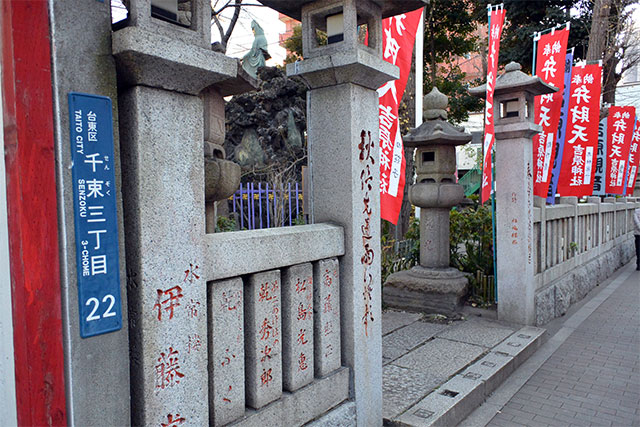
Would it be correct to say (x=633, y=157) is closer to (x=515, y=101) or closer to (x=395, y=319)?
(x=515, y=101)

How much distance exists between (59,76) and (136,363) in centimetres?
124

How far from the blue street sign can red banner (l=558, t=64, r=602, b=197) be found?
796 cm

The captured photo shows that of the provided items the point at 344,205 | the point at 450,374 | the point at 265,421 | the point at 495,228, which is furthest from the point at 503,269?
the point at 265,421

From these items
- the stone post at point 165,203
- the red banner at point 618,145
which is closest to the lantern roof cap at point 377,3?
the stone post at point 165,203

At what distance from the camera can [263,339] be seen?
288 cm

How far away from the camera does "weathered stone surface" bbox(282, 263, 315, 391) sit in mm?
3074

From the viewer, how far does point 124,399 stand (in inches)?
82.6

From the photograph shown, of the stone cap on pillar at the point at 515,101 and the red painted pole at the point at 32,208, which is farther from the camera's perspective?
the stone cap on pillar at the point at 515,101

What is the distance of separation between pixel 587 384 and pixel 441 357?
5.04ft

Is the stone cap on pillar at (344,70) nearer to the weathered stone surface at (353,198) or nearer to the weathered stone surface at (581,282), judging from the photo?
the weathered stone surface at (353,198)

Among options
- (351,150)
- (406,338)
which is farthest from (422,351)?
(351,150)

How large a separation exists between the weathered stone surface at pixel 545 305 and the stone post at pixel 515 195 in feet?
0.96

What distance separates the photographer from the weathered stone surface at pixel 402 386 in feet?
13.4

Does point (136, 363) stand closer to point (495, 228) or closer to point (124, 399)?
point (124, 399)
